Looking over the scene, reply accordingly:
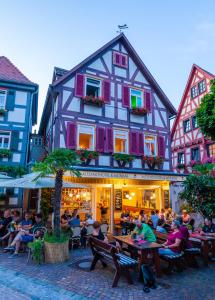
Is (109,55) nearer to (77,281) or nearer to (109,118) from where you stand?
(109,118)

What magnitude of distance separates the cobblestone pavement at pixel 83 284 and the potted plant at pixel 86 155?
6.02 m

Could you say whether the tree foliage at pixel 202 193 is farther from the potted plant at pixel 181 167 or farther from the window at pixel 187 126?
the window at pixel 187 126

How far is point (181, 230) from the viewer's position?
5.91m

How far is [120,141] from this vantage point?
13.8 metres

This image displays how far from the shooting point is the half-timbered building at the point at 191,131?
18.2 m

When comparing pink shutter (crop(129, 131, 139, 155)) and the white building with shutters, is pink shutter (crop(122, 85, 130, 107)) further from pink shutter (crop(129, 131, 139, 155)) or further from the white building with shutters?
pink shutter (crop(129, 131, 139, 155))

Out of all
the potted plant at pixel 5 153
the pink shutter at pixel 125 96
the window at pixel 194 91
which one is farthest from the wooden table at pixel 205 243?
the window at pixel 194 91

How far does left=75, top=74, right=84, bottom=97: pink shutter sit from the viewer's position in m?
12.6

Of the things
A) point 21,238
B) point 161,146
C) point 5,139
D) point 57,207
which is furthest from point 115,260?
point 161,146

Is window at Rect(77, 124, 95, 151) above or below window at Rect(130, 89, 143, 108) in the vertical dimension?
below

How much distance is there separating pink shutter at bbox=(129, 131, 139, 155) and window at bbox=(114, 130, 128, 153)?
10.7 inches

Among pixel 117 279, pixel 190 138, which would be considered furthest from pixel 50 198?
pixel 190 138

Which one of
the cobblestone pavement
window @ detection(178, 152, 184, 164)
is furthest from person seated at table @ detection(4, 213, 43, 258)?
window @ detection(178, 152, 184, 164)

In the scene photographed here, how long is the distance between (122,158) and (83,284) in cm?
813
